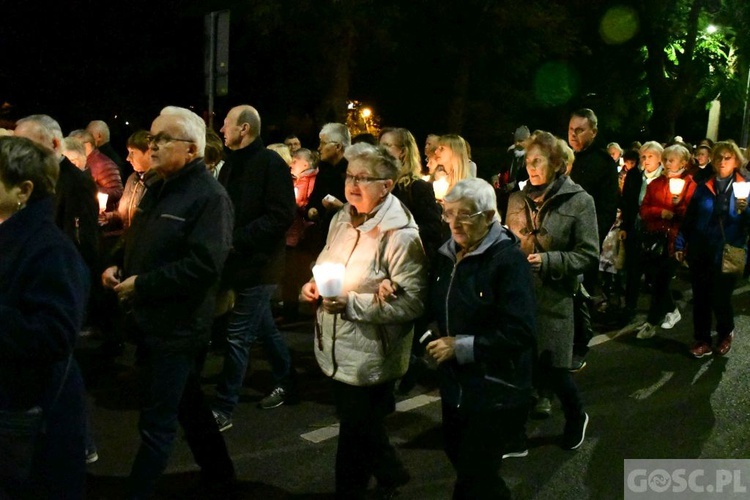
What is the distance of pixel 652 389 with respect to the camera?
6.98 m

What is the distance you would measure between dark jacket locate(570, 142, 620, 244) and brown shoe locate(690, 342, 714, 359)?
1.70m

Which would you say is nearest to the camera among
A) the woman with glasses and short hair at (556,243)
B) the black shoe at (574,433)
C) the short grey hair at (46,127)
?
the woman with glasses and short hair at (556,243)

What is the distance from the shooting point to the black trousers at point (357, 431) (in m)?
4.17

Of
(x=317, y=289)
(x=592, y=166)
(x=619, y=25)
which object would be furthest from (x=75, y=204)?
(x=619, y=25)

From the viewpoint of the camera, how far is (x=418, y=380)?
22.9 ft

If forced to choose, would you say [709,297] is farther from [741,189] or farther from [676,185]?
[676,185]

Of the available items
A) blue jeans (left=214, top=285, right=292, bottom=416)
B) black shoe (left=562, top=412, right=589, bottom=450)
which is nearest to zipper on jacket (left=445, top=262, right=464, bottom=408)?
black shoe (left=562, top=412, right=589, bottom=450)

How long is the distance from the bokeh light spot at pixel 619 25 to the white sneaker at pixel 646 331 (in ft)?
81.8

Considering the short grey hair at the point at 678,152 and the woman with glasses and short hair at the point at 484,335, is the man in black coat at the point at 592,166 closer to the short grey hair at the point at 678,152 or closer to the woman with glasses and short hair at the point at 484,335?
the short grey hair at the point at 678,152

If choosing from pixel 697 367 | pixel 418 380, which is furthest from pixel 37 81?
pixel 697 367

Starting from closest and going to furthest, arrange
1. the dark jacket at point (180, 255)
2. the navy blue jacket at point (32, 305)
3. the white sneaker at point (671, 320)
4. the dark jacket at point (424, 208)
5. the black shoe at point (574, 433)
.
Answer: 1. the navy blue jacket at point (32, 305)
2. the dark jacket at point (180, 255)
3. the black shoe at point (574, 433)
4. the dark jacket at point (424, 208)
5. the white sneaker at point (671, 320)

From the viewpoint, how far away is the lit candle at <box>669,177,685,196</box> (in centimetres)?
861

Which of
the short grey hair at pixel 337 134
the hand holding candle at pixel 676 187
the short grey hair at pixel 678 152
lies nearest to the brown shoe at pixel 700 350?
the hand holding candle at pixel 676 187

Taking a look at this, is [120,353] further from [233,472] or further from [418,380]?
[233,472]
